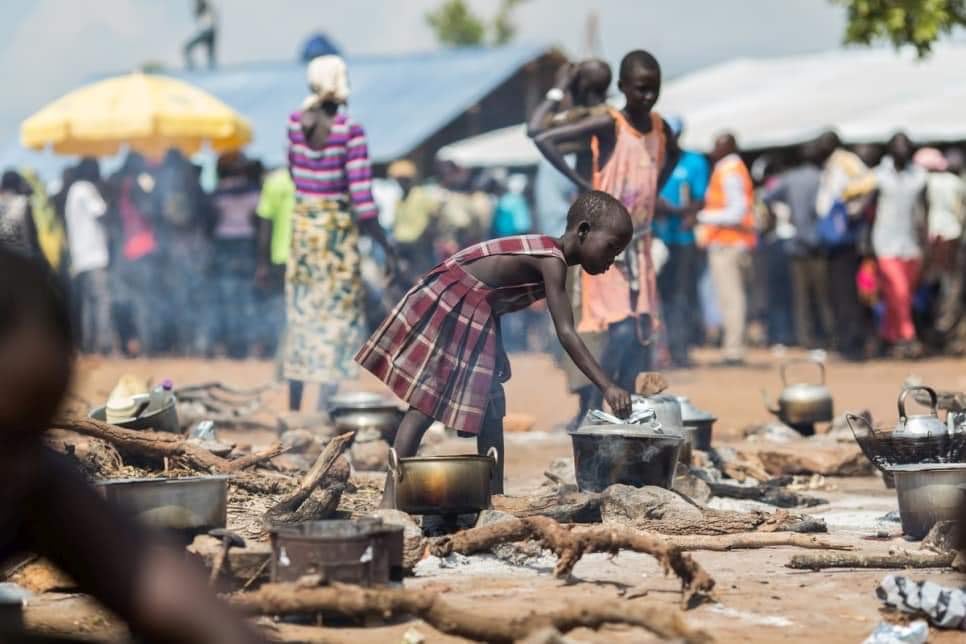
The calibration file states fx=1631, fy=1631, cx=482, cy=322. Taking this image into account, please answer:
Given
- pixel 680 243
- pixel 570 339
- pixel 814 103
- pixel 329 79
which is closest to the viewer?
pixel 570 339

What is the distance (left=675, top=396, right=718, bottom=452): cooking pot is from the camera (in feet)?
28.6

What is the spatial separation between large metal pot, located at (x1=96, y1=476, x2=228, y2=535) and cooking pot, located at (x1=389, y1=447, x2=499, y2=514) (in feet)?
2.86

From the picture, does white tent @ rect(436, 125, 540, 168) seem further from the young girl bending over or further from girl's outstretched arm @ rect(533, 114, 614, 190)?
the young girl bending over

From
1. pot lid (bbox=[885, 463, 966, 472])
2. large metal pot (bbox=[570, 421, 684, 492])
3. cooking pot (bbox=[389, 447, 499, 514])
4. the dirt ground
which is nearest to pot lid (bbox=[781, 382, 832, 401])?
the dirt ground

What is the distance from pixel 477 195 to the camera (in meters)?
18.3

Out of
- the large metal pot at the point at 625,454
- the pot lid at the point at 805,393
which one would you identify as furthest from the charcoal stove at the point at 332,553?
the pot lid at the point at 805,393

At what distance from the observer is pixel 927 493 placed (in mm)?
6363

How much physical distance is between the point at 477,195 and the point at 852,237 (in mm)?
4212

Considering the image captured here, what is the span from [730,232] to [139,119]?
614cm

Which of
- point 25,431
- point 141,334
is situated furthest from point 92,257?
point 25,431

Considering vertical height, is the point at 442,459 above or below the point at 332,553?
above

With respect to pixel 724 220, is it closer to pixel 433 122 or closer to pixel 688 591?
pixel 433 122

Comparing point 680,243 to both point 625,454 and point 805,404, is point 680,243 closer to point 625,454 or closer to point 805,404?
point 805,404

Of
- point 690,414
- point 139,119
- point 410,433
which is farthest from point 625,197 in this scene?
point 139,119
